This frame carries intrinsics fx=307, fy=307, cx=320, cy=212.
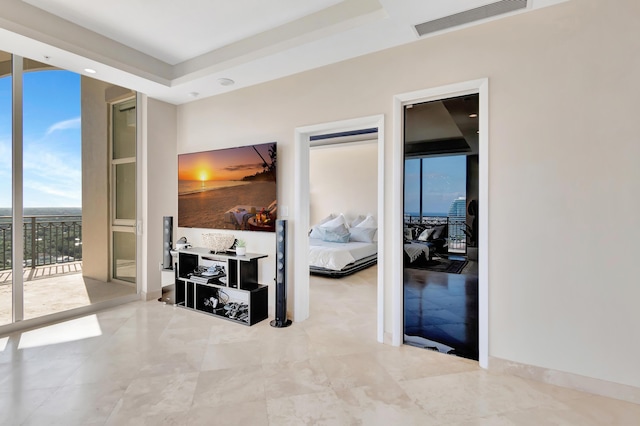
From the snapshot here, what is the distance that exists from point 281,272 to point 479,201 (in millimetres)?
2030

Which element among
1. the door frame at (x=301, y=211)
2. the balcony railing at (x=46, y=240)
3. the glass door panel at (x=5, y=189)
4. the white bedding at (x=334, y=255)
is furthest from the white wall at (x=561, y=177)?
the balcony railing at (x=46, y=240)

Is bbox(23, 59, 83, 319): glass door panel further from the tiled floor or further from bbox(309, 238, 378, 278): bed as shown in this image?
bbox(309, 238, 378, 278): bed

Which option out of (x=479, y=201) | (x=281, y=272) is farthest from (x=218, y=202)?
(x=479, y=201)

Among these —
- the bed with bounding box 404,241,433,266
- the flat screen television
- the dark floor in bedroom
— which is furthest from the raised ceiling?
the dark floor in bedroom

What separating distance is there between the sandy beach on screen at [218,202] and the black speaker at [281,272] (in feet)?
1.50

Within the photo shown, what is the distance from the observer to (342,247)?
5777mm

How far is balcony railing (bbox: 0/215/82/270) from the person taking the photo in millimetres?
3176

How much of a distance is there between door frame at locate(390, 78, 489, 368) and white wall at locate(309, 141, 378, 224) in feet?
14.1

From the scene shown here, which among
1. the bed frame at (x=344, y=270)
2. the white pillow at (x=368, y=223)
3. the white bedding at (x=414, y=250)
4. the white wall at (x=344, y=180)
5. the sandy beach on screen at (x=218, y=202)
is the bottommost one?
the bed frame at (x=344, y=270)

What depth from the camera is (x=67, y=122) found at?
362 centimetres

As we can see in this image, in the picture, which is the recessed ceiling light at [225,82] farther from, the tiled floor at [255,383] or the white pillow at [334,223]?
the white pillow at [334,223]

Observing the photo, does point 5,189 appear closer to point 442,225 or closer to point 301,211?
point 301,211

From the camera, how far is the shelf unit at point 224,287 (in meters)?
3.48

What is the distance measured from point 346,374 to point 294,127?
8.31 feet
